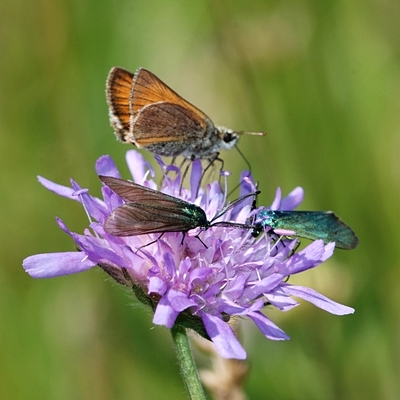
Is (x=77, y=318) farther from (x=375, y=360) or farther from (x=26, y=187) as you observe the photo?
(x=375, y=360)

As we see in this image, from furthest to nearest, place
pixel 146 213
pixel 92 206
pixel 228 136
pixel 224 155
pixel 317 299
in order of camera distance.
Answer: pixel 224 155 → pixel 228 136 → pixel 92 206 → pixel 317 299 → pixel 146 213

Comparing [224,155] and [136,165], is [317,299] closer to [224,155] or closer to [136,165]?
[136,165]

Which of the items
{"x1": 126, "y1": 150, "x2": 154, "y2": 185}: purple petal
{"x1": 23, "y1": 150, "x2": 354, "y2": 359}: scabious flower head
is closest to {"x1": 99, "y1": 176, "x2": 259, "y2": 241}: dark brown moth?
{"x1": 23, "y1": 150, "x2": 354, "y2": 359}: scabious flower head

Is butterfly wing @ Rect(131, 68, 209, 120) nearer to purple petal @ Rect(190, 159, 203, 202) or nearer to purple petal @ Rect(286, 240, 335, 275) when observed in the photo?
purple petal @ Rect(190, 159, 203, 202)

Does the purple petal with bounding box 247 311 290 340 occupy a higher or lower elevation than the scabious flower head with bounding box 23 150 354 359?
lower

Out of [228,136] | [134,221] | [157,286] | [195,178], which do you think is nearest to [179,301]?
[157,286]

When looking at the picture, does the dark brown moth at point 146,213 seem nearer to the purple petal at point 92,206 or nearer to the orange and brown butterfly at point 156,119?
the purple petal at point 92,206

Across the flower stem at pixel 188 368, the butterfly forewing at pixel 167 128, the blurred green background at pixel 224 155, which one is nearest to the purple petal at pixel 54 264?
the flower stem at pixel 188 368

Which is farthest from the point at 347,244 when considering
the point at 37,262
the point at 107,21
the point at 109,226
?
the point at 107,21
